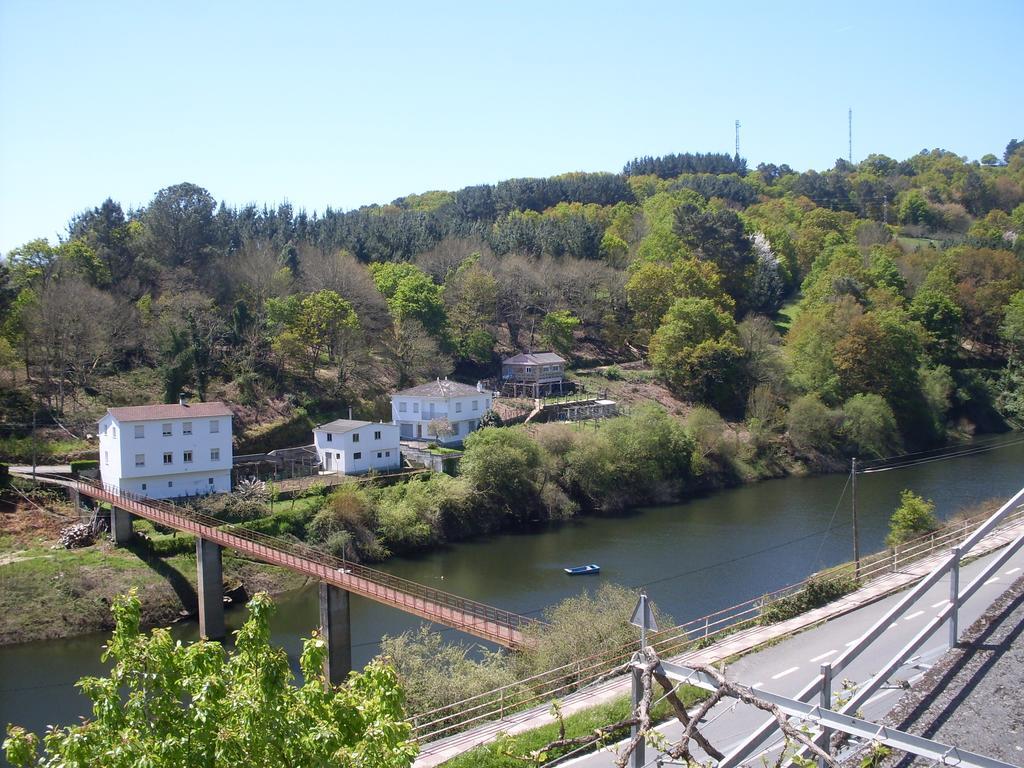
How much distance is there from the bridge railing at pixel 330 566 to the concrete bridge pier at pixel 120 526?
1.46 feet

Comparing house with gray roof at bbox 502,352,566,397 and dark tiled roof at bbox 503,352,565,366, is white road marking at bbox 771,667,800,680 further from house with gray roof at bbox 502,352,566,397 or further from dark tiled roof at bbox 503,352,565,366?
dark tiled roof at bbox 503,352,565,366

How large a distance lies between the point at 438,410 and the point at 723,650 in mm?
34420

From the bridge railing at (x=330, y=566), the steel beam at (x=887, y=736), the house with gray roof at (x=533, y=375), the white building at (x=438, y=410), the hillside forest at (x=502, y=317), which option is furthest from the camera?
the house with gray roof at (x=533, y=375)

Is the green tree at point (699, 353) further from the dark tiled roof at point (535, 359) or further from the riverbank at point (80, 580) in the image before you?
the riverbank at point (80, 580)

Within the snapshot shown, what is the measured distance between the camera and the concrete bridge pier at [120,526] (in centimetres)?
3600

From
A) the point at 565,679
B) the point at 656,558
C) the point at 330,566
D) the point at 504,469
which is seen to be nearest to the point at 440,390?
the point at 504,469

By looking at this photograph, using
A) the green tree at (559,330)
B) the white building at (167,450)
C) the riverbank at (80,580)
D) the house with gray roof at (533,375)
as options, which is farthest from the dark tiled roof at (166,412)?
the green tree at (559,330)

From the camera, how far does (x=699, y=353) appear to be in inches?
2510

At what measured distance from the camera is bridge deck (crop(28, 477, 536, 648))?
2406 cm

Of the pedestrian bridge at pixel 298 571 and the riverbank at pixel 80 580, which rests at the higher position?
the pedestrian bridge at pixel 298 571

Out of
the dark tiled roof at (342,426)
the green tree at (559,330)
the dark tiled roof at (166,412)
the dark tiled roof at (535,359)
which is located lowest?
the dark tiled roof at (342,426)

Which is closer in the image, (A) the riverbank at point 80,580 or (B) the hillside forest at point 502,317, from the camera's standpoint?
(A) the riverbank at point 80,580

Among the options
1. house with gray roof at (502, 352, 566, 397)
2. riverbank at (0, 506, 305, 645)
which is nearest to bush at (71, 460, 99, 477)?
riverbank at (0, 506, 305, 645)

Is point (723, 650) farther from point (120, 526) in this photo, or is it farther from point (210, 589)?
point (120, 526)
